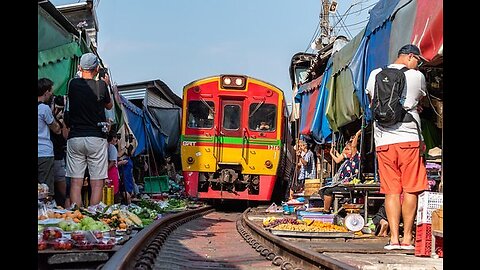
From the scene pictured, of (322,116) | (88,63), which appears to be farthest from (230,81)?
(88,63)

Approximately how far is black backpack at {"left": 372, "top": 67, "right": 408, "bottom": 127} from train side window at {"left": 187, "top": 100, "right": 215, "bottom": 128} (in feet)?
29.4

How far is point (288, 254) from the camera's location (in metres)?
5.49

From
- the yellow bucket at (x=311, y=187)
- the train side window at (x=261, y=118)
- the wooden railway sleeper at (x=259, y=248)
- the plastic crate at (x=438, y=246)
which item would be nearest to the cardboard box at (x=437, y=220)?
the plastic crate at (x=438, y=246)

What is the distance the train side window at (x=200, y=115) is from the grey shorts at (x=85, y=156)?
731 centimetres

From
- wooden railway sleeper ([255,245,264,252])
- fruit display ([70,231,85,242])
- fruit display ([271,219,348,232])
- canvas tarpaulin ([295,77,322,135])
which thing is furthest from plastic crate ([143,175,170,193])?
fruit display ([70,231,85,242])

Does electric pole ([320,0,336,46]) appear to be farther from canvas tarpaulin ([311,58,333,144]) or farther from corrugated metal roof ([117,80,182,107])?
canvas tarpaulin ([311,58,333,144])

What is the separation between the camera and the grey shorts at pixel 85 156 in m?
6.86

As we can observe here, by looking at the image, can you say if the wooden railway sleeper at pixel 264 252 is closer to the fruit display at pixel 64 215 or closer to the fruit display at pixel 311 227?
the fruit display at pixel 311 227

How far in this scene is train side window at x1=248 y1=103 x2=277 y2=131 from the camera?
14.3 meters
